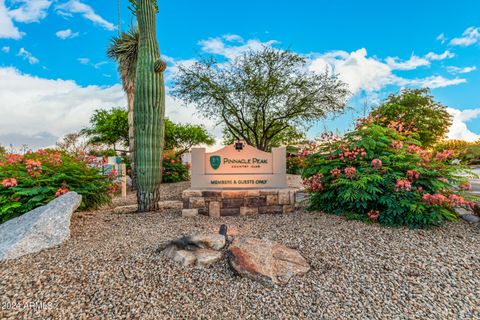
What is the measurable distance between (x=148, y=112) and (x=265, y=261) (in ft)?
12.0

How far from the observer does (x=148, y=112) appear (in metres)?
5.11

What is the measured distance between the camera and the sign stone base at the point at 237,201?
195 inches

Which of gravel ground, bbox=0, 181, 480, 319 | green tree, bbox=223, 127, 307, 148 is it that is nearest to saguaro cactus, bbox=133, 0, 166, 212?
gravel ground, bbox=0, 181, 480, 319

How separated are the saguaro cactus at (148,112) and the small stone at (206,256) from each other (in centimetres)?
261

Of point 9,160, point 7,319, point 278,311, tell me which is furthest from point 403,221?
point 9,160

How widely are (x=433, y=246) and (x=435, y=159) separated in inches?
69.3

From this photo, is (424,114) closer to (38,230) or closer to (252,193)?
(252,193)

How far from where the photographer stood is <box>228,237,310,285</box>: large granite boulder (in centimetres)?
262

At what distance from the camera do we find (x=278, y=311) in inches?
Answer: 87.0

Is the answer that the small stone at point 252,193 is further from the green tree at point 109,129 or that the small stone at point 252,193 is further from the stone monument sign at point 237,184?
the green tree at point 109,129

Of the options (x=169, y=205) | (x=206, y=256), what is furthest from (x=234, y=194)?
(x=206, y=256)

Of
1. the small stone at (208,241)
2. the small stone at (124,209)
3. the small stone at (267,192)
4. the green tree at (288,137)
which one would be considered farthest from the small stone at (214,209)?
the green tree at (288,137)

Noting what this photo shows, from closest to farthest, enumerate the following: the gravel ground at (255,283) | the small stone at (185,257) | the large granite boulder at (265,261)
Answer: the gravel ground at (255,283), the large granite boulder at (265,261), the small stone at (185,257)

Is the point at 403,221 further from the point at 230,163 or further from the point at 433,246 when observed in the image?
the point at 230,163
